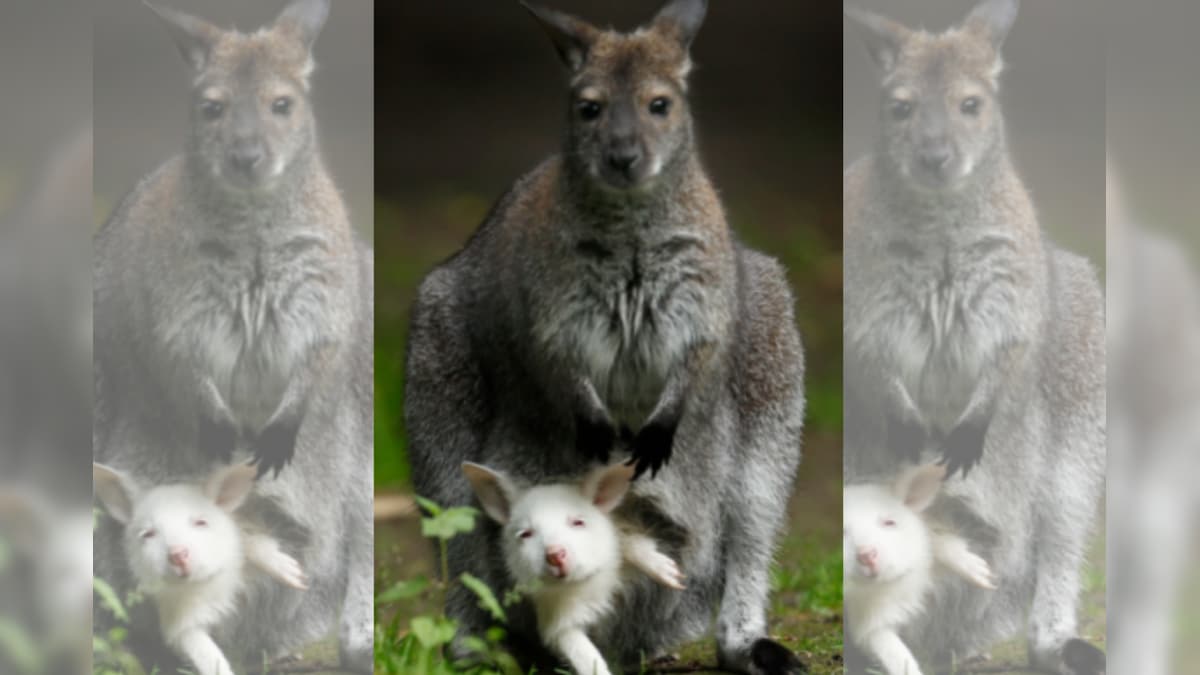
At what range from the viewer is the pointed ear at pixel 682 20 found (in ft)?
17.3

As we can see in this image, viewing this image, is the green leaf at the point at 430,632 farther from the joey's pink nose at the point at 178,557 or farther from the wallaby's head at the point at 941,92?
the wallaby's head at the point at 941,92

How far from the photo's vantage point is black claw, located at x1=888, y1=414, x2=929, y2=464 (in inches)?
219

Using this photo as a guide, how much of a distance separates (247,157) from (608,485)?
5.24 feet

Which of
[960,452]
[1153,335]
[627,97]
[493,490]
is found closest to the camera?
[627,97]

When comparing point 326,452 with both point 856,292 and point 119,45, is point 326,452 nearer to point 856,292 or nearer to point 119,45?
point 119,45

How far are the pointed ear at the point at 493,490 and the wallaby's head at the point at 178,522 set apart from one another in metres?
0.74

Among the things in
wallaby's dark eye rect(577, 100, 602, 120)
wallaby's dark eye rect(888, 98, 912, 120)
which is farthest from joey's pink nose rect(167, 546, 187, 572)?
wallaby's dark eye rect(888, 98, 912, 120)

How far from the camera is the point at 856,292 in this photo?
5559mm

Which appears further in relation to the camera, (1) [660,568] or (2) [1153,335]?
(2) [1153,335]

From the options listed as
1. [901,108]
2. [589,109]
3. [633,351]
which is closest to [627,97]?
[589,109]

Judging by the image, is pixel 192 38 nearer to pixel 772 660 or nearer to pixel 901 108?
pixel 901 108

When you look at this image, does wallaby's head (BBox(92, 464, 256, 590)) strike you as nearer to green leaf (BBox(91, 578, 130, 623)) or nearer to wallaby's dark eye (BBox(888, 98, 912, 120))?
green leaf (BBox(91, 578, 130, 623))

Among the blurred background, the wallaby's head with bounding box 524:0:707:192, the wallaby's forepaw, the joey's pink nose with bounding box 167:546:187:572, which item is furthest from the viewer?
the blurred background

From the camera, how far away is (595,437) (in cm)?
539
